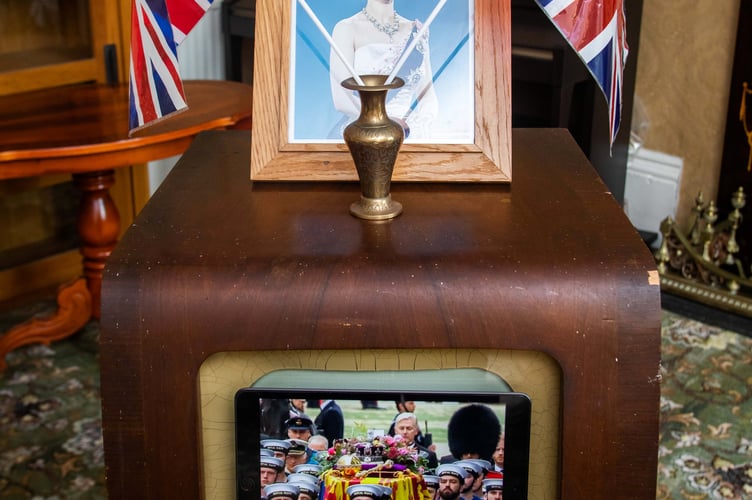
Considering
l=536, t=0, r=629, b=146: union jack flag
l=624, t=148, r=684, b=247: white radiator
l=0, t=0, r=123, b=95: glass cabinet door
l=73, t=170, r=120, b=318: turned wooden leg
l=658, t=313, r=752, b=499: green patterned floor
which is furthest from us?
l=624, t=148, r=684, b=247: white radiator

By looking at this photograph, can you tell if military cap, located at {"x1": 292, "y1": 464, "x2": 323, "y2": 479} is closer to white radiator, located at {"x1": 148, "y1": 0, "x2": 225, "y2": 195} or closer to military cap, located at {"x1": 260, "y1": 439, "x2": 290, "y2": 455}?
military cap, located at {"x1": 260, "y1": 439, "x2": 290, "y2": 455}

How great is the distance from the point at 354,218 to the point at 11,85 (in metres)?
1.69

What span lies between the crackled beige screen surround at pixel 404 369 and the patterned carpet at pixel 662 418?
89 cm

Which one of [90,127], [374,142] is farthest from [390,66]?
[90,127]

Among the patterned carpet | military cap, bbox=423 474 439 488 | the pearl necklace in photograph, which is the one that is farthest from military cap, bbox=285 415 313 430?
the patterned carpet

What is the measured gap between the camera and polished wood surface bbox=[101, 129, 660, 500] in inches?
43.8

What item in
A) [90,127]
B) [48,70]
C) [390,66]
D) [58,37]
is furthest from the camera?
[58,37]

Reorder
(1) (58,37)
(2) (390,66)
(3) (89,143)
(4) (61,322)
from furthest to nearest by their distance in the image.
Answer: (1) (58,37) → (4) (61,322) → (3) (89,143) → (2) (390,66)

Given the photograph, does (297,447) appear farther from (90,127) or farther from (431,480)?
(90,127)

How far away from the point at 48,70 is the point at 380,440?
1.92 meters

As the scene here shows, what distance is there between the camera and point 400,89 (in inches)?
52.1

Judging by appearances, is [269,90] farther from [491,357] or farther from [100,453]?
[100,453]

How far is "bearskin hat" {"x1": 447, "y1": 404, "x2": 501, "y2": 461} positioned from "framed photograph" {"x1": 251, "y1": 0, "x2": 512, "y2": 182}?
1.17 feet

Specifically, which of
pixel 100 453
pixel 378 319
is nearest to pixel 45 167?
pixel 100 453
